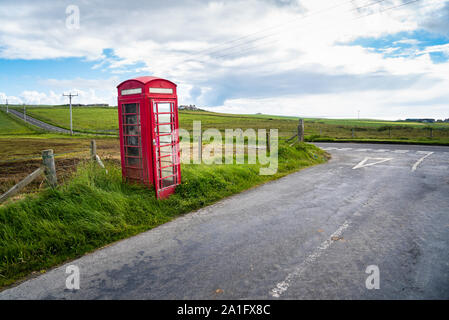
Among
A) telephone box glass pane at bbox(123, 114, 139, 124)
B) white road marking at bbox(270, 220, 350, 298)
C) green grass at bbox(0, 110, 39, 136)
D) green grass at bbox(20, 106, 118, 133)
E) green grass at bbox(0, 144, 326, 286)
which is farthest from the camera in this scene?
green grass at bbox(20, 106, 118, 133)

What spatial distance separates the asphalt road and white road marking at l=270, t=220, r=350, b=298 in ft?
0.05

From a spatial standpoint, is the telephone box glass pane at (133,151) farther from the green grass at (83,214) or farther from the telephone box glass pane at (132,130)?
the green grass at (83,214)

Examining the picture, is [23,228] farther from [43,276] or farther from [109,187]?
[109,187]

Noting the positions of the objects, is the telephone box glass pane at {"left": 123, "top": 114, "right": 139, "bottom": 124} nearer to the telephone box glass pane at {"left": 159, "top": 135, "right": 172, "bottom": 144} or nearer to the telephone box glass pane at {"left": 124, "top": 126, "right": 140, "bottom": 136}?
the telephone box glass pane at {"left": 124, "top": 126, "right": 140, "bottom": 136}

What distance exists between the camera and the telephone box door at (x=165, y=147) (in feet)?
23.2

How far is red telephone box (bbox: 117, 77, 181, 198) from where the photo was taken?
694 centimetres

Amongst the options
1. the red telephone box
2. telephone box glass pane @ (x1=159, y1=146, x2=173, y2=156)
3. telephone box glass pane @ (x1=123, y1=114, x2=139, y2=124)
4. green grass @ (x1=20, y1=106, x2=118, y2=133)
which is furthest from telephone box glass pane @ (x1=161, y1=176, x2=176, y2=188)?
green grass @ (x1=20, y1=106, x2=118, y2=133)

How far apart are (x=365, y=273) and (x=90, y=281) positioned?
3.84 meters

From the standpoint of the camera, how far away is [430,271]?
13.6 ft

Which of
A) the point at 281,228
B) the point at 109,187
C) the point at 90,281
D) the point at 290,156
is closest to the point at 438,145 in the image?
the point at 290,156

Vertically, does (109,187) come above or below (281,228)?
above

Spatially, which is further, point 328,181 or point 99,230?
point 328,181

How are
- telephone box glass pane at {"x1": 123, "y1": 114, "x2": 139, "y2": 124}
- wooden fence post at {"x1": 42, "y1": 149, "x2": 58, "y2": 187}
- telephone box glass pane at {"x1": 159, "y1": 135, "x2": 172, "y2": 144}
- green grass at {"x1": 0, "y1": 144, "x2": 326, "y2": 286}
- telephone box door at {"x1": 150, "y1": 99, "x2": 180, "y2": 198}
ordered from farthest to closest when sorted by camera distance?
telephone box glass pane at {"x1": 159, "y1": 135, "x2": 172, "y2": 144}
telephone box glass pane at {"x1": 123, "y1": 114, "x2": 139, "y2": 124}
telephone box door at {"x1": 150, "y1": 99, "x2": 180, "y2": 198}
wooden fence post at {"x1": 42, "y1": 149, "x2": 58, "y2": 187}
green grass at {"x1": 0, "y1": 144, "x2": 326, "y2": 286}

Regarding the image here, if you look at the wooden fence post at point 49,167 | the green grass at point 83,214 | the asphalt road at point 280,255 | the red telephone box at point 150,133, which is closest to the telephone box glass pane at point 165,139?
the red telephone box at point 150,133
